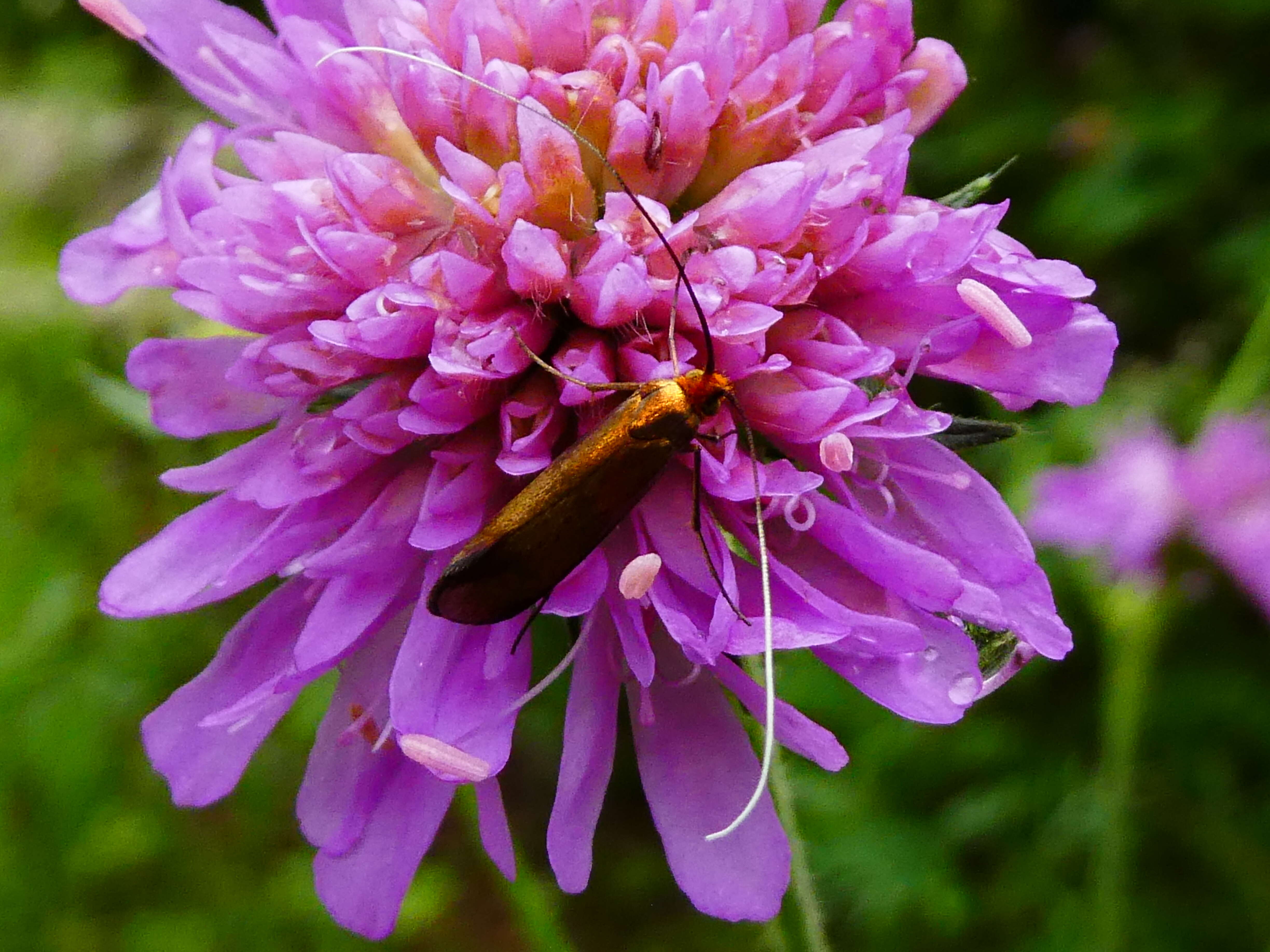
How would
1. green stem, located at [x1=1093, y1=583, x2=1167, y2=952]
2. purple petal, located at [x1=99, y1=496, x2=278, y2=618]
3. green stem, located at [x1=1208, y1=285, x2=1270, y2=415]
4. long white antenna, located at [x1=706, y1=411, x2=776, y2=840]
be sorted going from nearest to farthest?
long white antenna, located at [x1=706, y1=411, x2=776, y2=840] → purple petal, located at [x1=99, y1=496, x2=278, y2=618] → green stem, located at [x1=1093, y1=583, x2=1167, y2=952] → green stem, located at [x1=1208, y1=285, x2=1270, y2=415]

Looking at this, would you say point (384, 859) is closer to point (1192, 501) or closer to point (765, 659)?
point (765, 659)

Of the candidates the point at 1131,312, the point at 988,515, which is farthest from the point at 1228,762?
the point at 988,515

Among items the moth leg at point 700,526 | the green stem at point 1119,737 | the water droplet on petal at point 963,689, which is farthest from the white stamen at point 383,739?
the green stem at point 1119,737

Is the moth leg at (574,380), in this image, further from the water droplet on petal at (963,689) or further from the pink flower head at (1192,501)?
the pink flower head at (1192,501)

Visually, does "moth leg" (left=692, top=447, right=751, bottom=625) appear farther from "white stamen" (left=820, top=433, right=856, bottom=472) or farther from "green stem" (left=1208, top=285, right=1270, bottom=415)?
"green stem" (left=1208, top=285, right=1270, bottom=415)

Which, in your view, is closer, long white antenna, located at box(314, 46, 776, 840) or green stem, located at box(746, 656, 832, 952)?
long white antenna, located at box(314, 46, 776, 840)

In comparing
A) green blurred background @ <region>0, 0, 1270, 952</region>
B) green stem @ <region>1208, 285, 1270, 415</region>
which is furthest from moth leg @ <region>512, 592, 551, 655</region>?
green stem @ <region>1208, 285, 1270, 415</region>
